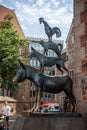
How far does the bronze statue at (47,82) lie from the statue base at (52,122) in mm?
441

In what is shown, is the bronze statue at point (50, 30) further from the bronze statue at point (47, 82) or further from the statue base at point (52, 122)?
the statue base at point (52, 122)

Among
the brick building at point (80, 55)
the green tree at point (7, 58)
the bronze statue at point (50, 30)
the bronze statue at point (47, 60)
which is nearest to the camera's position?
the brick building at point (80, 55)

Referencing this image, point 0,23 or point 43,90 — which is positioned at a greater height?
point 0,23

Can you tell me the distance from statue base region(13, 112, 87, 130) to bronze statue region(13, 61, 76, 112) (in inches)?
17.4

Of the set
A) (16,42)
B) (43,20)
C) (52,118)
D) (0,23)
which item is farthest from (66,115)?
(0,23)

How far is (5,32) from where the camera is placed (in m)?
30.3

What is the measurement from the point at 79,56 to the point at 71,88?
0.71m

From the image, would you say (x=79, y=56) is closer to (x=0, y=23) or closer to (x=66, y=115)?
(x=66, y=115)

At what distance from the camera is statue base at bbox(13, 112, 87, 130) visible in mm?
6480

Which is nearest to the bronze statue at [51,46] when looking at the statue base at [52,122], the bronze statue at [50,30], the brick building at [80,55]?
the bronze statue at [50,30]

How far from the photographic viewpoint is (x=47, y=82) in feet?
23.1

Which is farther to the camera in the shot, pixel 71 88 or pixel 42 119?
pixel 71 88

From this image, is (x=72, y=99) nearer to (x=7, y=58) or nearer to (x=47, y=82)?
(x=47, y=82)

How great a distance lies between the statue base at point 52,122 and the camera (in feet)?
21.3
